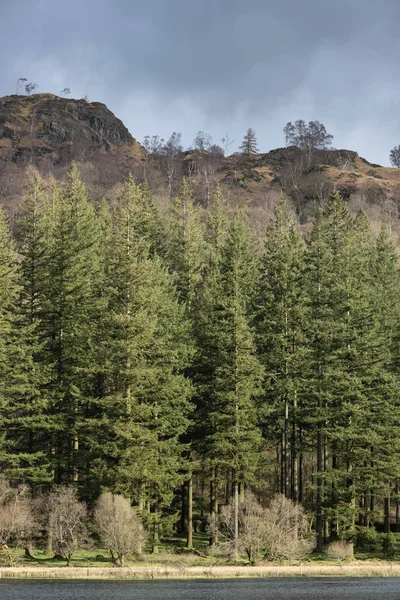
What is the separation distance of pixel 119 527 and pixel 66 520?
11.1ft

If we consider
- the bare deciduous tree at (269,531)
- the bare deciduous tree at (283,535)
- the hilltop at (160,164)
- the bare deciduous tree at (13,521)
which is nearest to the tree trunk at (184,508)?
the bare deciduous tree at (269,531)

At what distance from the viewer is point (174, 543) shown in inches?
1959

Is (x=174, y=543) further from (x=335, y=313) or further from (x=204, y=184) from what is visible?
(x=204, y=184)

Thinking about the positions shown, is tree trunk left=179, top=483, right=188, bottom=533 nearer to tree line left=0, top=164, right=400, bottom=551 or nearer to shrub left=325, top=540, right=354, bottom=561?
tree line left=0, top=164, right=400, bottom=551

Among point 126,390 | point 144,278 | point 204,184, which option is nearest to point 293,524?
point 126,390

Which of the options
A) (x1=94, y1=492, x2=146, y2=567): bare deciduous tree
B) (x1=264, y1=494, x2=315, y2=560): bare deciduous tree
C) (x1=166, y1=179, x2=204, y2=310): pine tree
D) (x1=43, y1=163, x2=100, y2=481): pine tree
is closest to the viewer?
(x1=94, y1=492, x2=146, y2=567): bare deciduous tree

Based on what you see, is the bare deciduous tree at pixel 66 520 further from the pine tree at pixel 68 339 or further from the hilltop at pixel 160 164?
the hilltop at pixel 160 164

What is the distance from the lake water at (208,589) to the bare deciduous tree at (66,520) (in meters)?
4.10

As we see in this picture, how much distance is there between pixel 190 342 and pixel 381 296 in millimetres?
17003

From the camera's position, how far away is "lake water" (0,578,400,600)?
31.7m

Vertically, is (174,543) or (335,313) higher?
(335,313)

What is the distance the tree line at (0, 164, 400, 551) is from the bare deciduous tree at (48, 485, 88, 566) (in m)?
2.40

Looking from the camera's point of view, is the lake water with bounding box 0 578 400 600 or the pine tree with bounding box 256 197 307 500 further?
the pine tree with bounding box 256 197 307 500

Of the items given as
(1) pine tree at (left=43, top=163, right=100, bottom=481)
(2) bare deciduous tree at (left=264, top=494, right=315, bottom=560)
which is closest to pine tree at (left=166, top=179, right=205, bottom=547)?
(1) pine tree at (left=43, top=163, right=100, bottom=481)
